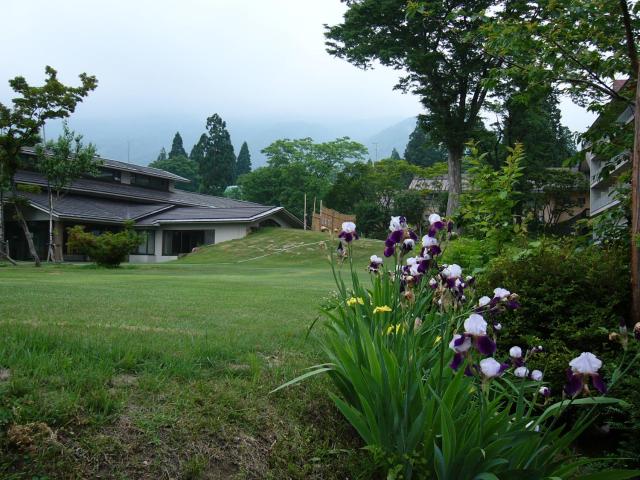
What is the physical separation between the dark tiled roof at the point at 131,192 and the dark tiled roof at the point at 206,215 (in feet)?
8.08

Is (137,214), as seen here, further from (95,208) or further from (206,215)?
(206,215)

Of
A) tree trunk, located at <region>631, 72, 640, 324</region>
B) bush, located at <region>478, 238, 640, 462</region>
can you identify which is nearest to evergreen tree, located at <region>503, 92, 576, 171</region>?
tree trunk, located at <region>631, 72, 640, 324</region>

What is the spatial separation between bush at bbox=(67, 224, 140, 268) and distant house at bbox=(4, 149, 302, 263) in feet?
22.4

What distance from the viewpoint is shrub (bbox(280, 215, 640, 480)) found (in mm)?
2031

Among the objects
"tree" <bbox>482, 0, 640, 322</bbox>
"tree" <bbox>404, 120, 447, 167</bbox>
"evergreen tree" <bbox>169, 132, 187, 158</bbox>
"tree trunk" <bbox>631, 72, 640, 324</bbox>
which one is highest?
"evergreen tree" <bbox>169, 132, 187, 158</bbox>

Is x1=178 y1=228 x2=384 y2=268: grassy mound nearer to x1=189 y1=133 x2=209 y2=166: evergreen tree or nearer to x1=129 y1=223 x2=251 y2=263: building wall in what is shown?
x1=129 y1=223 x2=251 y2=263: building wall

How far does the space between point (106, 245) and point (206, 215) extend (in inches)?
540

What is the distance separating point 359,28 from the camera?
21.2 m

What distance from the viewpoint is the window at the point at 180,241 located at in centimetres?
3412

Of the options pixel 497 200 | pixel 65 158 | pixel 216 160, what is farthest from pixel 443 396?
pixel 216 160

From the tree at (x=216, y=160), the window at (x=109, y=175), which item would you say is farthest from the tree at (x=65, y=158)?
the tree at (x=216, y=160)

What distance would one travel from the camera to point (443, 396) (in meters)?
2.25

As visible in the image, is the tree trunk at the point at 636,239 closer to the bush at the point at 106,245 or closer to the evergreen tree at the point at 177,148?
the bush at the point at 106,245

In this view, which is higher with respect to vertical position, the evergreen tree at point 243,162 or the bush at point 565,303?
the evergreen tree at point 243,162
